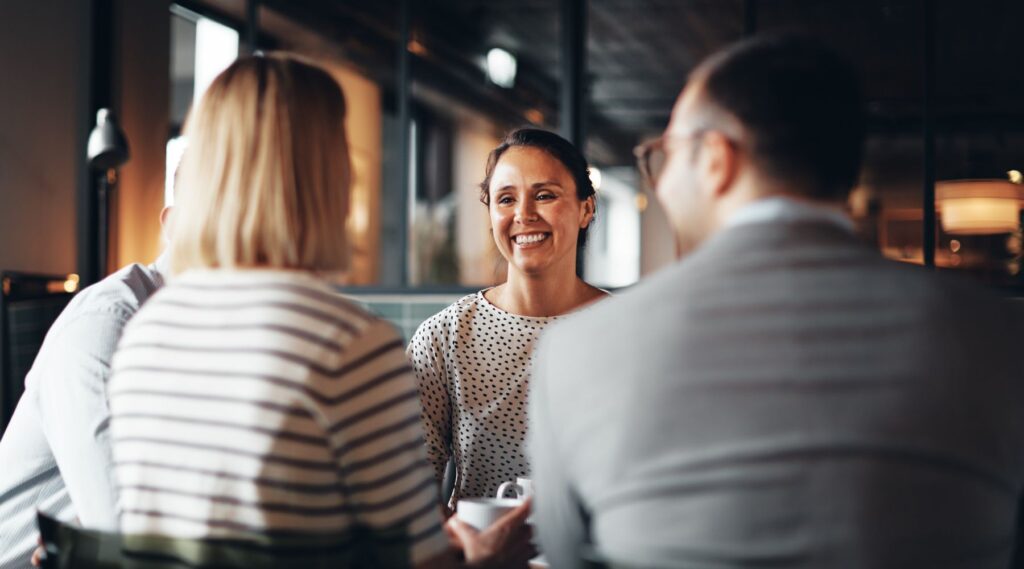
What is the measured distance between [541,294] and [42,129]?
3.20 m

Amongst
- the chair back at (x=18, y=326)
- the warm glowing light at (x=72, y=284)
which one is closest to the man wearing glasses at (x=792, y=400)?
the chair back at (x=18, y=326)

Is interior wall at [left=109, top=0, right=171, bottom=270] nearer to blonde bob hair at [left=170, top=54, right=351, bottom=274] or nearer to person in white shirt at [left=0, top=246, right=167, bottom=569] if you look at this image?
person in white shirt at [left=0, top=246, right=167, bottom=569]

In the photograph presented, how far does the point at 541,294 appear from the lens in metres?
2.50

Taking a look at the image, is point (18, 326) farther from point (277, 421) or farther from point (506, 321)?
point (277, 421)

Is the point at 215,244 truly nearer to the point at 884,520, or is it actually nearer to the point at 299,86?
the point at 299,86

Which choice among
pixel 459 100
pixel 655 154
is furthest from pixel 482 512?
pixel 459 100

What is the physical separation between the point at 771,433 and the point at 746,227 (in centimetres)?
24

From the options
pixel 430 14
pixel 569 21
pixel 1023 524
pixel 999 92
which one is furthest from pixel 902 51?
pixel 1023 524

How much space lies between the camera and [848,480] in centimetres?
107

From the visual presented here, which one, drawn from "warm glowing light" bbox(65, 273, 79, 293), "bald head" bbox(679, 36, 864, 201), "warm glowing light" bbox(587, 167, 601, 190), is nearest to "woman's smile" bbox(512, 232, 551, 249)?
"warm glowing light" bbox(587, 167, 601, 190)

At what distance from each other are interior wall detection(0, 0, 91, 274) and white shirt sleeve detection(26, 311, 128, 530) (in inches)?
112

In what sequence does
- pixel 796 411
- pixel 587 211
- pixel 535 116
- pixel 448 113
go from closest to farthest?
pixel 796 411, pixel 587 211, pixel 535 116, pixel 448 113

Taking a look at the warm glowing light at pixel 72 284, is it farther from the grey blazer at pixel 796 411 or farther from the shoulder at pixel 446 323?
the grey blazer at pixel 796 411

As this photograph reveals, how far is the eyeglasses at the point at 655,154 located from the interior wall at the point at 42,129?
3579mm
